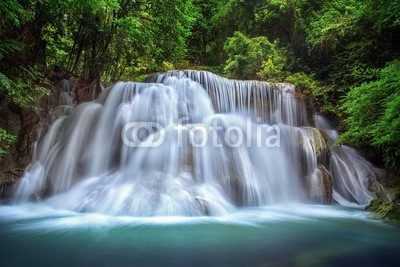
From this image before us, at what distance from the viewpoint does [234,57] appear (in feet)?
43.1

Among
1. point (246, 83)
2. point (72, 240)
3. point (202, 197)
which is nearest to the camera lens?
point (72, 240)

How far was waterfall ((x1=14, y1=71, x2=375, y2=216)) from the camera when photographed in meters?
5.69

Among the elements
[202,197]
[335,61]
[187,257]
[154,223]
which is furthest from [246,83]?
[187,257]

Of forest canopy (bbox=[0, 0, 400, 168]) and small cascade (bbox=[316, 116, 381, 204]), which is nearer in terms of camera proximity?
forest canopy (bbox=[0, 0, 400, 168])

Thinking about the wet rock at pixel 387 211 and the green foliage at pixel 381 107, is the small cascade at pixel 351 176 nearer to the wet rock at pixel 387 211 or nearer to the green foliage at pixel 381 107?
the wet rock at pixel 387 211

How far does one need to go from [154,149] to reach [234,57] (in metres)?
8.10

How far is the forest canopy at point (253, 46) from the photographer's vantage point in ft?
18.8

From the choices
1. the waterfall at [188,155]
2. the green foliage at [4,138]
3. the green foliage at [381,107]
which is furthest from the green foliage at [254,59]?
the green foliage at [4,138]

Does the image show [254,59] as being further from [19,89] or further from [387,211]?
[19,89]

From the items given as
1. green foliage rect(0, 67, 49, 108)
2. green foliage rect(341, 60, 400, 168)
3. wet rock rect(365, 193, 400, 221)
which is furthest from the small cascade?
green foliage rect(0, 67, 49, 108)

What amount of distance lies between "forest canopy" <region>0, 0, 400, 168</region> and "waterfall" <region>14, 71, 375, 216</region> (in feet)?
3.84

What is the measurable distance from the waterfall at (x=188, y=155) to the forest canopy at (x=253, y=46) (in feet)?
3.84

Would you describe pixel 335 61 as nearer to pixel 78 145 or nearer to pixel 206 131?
pixel 206 131

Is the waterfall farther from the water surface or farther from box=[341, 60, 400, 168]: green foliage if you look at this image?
box=[341, 60, 400, 168]: green foliage
